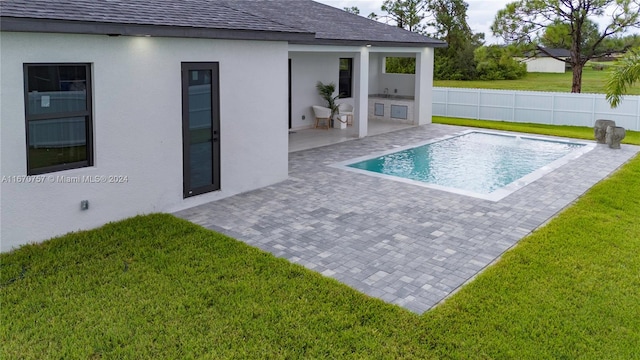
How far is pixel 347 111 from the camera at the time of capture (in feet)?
70.7

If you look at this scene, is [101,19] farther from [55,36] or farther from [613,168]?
[613,168]

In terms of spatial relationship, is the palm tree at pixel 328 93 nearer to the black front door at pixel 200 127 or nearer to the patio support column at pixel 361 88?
the patio support column at pixel 361 88

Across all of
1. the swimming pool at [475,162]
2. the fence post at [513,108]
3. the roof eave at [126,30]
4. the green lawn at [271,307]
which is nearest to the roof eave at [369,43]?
the roof eave at [126,30]

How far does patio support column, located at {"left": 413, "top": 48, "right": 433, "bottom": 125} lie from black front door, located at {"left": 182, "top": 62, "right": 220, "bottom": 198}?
12546 mm

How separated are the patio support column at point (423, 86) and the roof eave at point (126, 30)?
10.7 m

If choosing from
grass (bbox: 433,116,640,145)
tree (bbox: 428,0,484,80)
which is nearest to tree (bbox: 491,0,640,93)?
grass (bbox: 433,116,640,145)

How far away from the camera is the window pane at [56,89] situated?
7.79 metres

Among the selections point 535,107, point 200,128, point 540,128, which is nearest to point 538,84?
point 535,107

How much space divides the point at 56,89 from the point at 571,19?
2758cm

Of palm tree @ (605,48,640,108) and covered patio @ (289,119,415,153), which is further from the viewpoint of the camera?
covered patio @ (289,119,415,153)

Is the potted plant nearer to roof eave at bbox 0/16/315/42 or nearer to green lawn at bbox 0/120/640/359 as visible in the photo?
roof eave at bbox 0/16/315/42

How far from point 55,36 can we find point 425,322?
21.3 ft

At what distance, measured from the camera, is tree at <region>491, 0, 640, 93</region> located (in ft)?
89.2

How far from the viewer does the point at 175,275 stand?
6945mm
